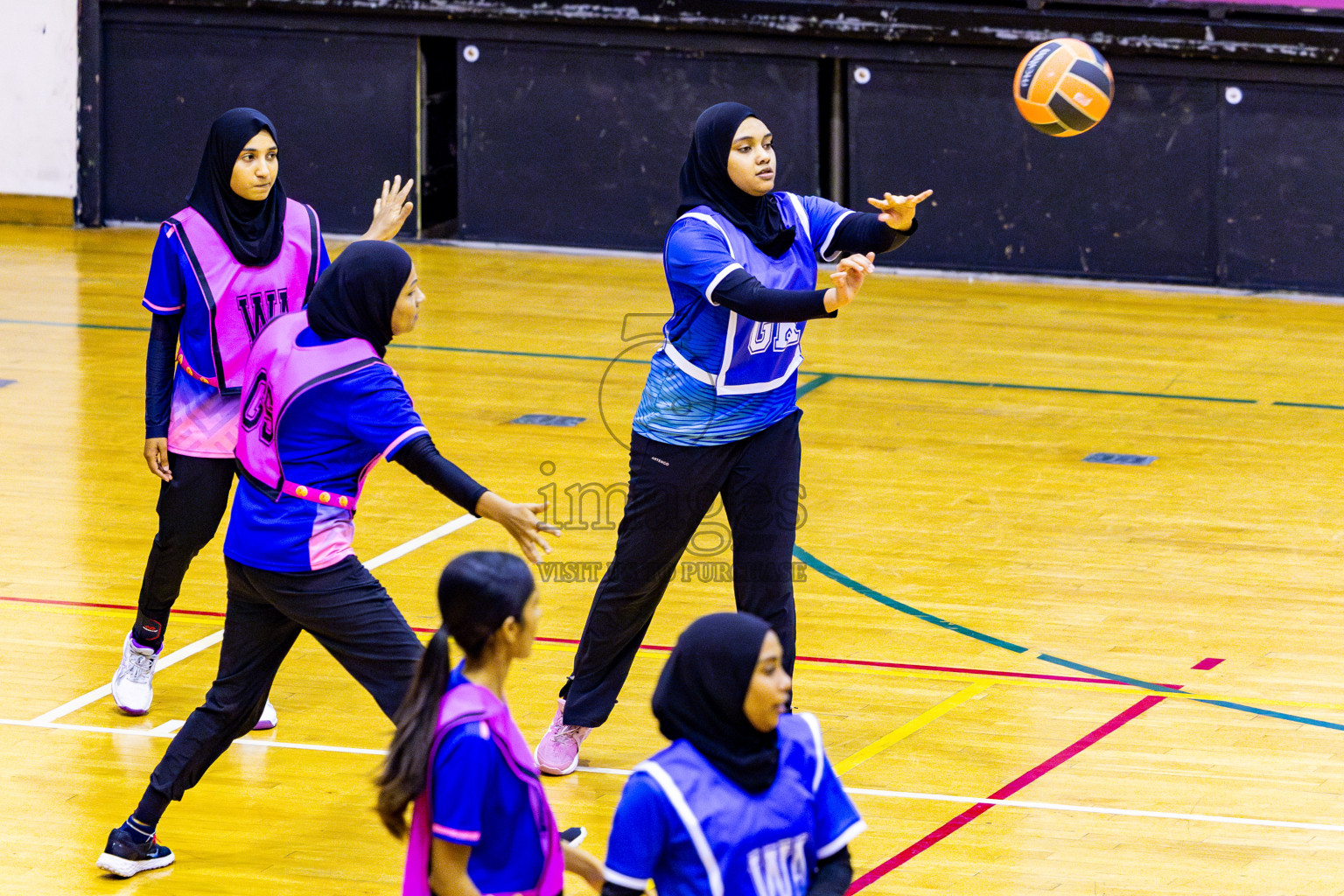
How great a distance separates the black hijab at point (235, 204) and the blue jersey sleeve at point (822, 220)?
1.71 meters

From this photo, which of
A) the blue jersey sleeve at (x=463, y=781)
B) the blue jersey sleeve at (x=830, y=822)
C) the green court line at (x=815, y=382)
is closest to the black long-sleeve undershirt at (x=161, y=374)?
the blue jersey sleeve at (x=463, y=781)

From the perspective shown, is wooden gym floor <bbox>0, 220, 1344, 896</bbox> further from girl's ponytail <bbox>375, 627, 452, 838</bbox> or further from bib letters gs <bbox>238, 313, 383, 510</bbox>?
girl's ponytail <bbox>375, 627, 452, 838</bbox>

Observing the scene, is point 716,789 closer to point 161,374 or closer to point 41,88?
point 161,374

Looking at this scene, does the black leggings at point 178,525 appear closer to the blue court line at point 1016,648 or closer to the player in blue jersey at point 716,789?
the blue court line at point 1016,648

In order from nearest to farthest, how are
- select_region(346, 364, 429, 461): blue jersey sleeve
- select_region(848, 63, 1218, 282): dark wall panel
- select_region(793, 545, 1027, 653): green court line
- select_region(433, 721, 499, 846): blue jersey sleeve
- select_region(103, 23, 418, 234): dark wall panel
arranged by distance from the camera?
select_region(433, 721, 499, 846): blue jersey sleeve
select_region(346, 364, 429, 461): blue jersey sleeve
select_region(793, 545, 1027, 653): green court line
select_region(848, 63, 1218, 282): dark wall panel
select_region(103, 23, 418, 234): dark wall panel

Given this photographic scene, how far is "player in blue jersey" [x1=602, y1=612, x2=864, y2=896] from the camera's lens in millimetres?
3262

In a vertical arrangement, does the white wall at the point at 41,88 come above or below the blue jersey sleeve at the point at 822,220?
above

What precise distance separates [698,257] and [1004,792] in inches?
72.8

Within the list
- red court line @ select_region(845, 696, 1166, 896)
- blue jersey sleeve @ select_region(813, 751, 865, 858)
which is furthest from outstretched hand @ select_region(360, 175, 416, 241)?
blue jersey sleeve @ select_region(813, 751, 865, 858)

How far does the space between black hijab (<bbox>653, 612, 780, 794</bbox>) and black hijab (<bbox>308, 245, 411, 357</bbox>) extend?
1694 millimetres

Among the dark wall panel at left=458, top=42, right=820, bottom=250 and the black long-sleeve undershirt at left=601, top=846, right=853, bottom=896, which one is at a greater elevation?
the dark wall panel at left=458, top=42, right=820, bottom=250

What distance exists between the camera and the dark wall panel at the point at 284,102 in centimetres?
1533

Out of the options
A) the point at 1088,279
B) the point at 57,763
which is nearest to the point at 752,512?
the point at 57,763

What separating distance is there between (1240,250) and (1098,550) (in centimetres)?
641
